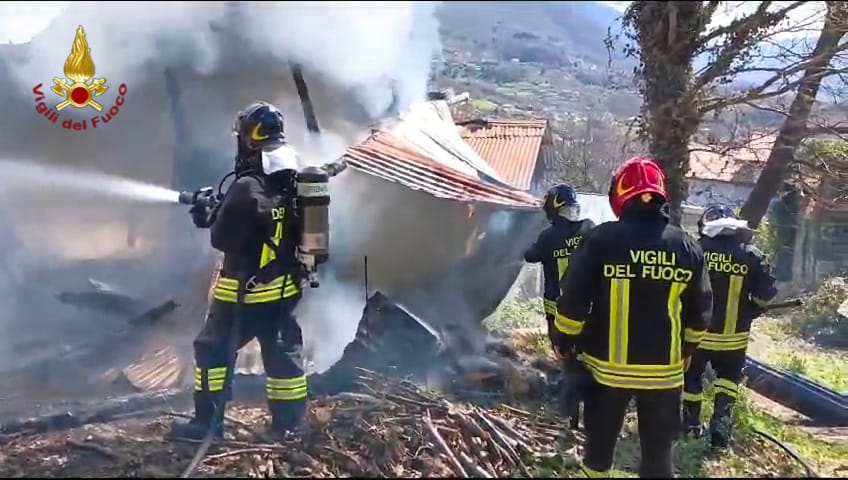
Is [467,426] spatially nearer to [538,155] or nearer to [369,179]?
[369,179]

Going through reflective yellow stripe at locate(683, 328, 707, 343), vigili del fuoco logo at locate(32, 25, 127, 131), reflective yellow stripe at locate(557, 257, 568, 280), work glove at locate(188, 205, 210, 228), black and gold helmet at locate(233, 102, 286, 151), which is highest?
vigili del fuoco logo at locate(32, 25, 127, 131)

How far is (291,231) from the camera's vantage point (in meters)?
4.47

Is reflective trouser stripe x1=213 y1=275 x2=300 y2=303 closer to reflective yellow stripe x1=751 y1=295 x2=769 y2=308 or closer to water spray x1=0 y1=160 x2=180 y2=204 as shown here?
reflective yellow stripe x1=751 y1=295 x2=769 y2=308

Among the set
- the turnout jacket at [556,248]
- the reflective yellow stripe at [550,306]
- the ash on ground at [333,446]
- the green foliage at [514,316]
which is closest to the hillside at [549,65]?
the turnout jacket at [556,248]

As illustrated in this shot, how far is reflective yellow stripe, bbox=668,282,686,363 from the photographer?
3.49 meters

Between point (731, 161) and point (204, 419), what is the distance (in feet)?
13.9

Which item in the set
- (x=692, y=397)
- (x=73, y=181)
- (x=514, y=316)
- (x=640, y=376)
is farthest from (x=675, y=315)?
(x=73, y=181)

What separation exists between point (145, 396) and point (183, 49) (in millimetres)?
2870

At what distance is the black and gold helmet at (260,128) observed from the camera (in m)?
4.39

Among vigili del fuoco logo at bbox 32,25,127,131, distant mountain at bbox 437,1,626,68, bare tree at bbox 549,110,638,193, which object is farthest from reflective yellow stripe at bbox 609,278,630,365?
vigili del fuoco logo at bbox 32,25,127,131

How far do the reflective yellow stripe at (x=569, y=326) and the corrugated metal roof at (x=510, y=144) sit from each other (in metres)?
4.71

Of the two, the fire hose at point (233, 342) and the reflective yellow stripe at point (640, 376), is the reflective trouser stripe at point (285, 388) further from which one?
the reflective yellow stripe at point (640, 376)

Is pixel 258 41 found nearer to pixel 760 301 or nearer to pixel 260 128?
pixel 260 128

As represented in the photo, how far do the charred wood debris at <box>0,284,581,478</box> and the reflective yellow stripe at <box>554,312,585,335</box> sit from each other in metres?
0.89
